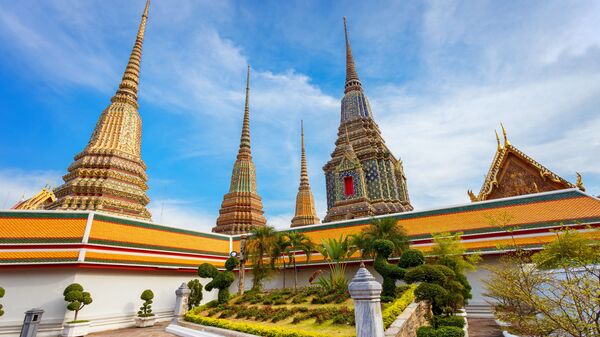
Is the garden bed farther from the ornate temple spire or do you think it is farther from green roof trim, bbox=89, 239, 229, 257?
the ornate temple spire

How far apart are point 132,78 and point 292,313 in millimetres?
22223

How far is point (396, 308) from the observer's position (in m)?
8.36

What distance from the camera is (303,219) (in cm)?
3412

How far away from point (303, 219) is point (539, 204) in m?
23.4

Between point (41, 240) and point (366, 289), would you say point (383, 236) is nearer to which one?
point (366, 289)

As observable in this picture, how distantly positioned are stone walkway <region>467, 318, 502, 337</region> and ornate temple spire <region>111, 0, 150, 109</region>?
2500 centimetres

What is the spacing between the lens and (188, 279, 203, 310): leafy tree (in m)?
15.4

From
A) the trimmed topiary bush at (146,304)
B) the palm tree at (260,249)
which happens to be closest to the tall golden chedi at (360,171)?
the palm tree at (260,249)

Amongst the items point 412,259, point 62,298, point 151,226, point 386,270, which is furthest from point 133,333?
point 412,259

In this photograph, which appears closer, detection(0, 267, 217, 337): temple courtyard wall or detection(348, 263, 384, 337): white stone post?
detection(348, 263, 384, 337): white stone post

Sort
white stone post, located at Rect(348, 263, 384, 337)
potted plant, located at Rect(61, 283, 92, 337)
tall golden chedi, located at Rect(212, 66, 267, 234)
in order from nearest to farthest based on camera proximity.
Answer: white stone post, located at Rect(348, 263, 384, 337) < potted plant, located at Rect(61, 283, 92, 337) < tall golden chedi, located at Rect(212, 66, 267, 234)

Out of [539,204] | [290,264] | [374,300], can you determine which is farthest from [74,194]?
[539,204]

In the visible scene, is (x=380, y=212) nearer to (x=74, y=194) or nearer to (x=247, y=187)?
(x=247, y=187)

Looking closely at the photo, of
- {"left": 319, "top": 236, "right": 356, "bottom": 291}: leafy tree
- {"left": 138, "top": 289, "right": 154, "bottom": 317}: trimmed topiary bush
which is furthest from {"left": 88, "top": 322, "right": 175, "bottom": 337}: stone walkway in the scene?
{"left": 319, "top": 236, "right": 356, "bottom": 291}: leafy tree
